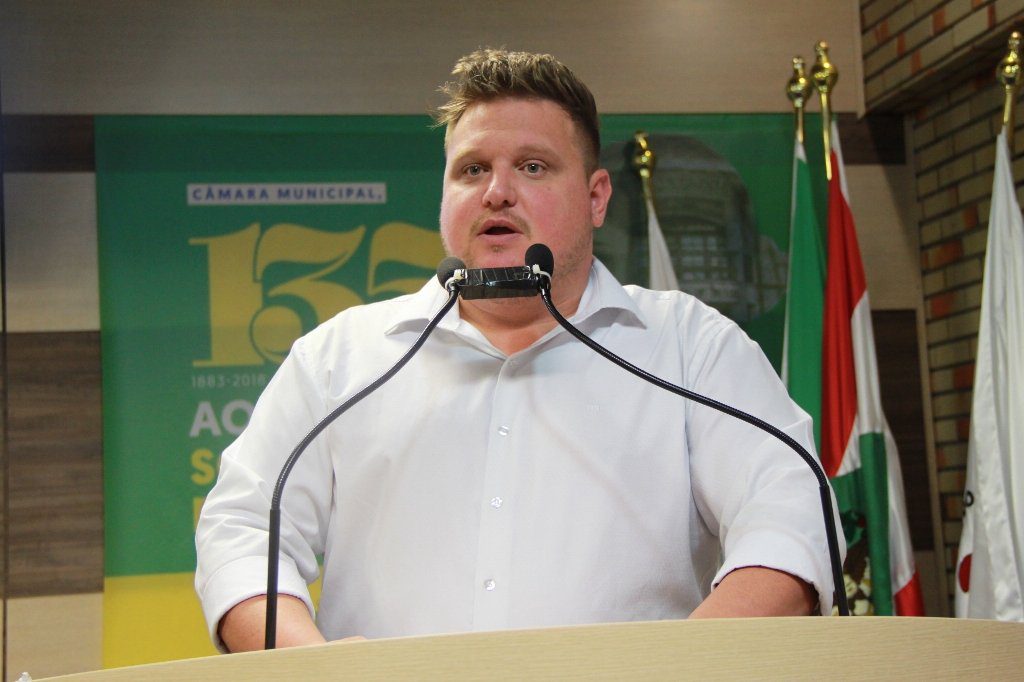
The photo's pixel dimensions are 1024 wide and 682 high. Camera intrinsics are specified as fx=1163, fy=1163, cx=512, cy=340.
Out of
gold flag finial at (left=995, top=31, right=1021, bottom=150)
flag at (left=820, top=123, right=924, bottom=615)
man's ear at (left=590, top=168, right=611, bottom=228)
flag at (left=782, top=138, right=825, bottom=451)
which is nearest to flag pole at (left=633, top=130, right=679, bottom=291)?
flag at (left=782, top=138, right=825, bottom=451)

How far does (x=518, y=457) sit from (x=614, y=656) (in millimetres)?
937

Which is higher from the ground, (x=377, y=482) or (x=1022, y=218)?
(x=1022, y=218)

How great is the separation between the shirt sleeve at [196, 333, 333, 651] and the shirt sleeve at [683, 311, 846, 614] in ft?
1.92

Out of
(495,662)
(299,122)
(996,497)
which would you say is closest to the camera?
(495,662)

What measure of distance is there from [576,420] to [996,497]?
1712 millimetres

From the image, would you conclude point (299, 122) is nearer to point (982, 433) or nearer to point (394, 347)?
point (394, 347)

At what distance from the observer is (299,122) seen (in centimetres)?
357

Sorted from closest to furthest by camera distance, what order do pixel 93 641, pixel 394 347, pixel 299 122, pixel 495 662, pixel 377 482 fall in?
pixel 495 662, pixel 377 482, pixel 394 347, pixel 93 641, pixel 299 122

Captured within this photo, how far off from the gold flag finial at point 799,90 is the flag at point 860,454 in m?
0.34

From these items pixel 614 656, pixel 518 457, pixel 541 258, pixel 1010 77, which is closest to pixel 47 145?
pixel 518 457

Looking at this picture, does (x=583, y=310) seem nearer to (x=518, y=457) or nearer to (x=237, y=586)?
(x=518, y=457)

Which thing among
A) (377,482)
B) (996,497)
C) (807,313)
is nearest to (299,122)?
(807,313)

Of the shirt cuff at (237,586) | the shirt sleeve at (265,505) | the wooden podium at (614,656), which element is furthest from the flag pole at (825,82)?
the wooden podium at (614,656)

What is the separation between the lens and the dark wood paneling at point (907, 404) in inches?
146
